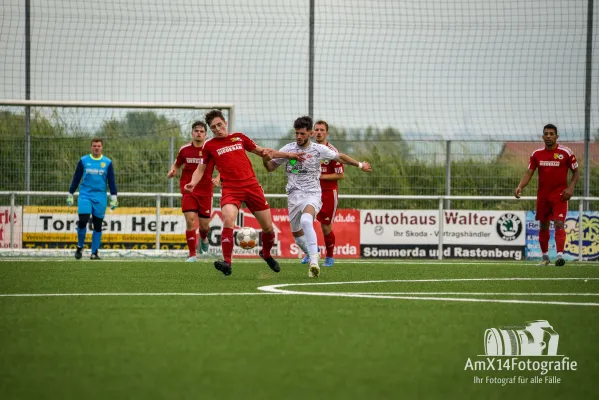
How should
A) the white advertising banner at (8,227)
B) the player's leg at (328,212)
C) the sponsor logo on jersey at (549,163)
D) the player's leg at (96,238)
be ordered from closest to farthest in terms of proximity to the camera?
the player's leg at (328,212) → the sponsor logo on jersey at (549,163) → the player's leg at (96,238) → the white advertising banner at (8,227)

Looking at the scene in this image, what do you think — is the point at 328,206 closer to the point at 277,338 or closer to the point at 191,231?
the point at 191,231

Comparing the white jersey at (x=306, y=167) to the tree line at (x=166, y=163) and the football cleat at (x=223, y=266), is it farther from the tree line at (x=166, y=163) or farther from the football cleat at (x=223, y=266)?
the tree line at (x=166, y=163)

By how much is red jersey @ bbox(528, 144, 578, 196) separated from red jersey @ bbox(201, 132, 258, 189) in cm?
557

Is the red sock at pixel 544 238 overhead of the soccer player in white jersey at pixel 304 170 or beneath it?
beneath

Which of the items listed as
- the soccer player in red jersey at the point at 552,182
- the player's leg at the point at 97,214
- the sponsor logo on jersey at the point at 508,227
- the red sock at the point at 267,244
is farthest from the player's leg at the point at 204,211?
the sponsor logo on jersey at the point at 508,227

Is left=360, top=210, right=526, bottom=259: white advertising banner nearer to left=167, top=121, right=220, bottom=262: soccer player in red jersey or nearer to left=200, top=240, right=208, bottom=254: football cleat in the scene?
left=200, top=240, right=208, bottom=254: football cleat

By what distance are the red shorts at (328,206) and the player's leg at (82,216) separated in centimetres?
400

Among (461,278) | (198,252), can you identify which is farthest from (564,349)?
(198,252)

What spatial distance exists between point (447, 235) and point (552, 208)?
348 centimetres

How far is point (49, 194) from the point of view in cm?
1798

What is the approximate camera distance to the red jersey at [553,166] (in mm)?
15156

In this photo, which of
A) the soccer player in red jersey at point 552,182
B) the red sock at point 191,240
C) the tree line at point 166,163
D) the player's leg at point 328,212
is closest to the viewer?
the player's leg at point 328,212

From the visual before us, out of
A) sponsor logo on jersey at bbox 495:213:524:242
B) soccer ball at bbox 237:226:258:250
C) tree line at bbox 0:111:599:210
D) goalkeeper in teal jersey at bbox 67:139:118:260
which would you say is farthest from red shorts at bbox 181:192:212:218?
sponsor logo on jersey at bbox 495:213:524:242

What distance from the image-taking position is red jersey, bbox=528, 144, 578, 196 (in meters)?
15.2
